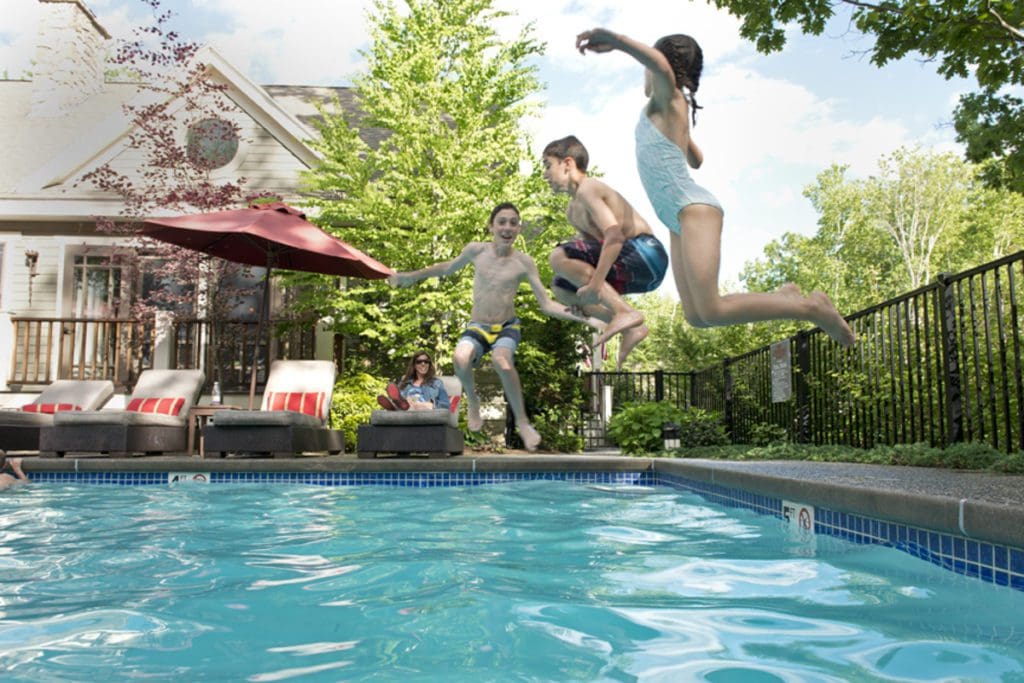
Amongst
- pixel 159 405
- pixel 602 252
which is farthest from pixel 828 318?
pixel 159 405

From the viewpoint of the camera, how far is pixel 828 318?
304 cm

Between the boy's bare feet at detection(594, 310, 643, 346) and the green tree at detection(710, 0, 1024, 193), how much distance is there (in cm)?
429

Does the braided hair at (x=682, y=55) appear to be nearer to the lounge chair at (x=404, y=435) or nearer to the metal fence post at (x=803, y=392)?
the lounge chair at (x=404, y=435)

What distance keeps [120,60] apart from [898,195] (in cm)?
3539

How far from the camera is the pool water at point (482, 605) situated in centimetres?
174

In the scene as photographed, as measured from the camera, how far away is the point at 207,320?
12.4 metres

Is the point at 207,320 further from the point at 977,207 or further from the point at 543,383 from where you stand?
the point at 977,207

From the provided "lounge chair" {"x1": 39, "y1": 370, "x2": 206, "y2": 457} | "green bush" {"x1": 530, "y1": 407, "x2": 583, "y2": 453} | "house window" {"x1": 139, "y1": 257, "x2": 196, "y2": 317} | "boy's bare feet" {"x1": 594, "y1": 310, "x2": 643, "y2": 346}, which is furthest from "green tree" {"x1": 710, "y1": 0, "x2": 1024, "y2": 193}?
"house window" {"x1": 139, "y1": 257, "x2": 196, "y2": 317}

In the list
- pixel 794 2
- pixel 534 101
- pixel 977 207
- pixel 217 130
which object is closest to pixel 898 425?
pixel 794 2

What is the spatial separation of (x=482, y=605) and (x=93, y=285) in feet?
45.8

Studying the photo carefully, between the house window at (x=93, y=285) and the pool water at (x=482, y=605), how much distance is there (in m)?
10.7

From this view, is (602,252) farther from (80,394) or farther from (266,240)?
(80,394)

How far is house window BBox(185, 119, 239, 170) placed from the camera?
46.0 feet

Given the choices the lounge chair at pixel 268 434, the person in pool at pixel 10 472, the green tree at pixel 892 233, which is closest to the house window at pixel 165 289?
the lounge chair at pixel 268 434
